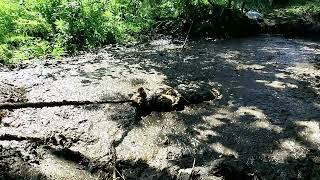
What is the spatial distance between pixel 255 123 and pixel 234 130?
43 centimetres

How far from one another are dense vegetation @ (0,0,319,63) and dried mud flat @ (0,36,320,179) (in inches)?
55.6

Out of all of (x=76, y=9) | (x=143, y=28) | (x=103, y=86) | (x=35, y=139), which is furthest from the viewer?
(x=143, y=28)

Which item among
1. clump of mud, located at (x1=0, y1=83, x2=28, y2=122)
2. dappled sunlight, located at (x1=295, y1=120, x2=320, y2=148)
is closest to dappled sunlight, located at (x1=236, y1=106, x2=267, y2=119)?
dappled sunlight, located at (x1=295, y1=120, x2=320, y2=148)

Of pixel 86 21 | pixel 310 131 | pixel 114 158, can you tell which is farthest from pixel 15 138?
pixel 86 21

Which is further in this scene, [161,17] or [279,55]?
[161,17]

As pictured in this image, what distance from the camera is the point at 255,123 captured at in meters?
5.34

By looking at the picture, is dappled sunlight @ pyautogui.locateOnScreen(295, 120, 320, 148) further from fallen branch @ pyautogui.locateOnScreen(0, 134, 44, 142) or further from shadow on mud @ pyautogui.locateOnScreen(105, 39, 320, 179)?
fallen branch @ pyautogui.locateOnScreen(0, 134, 44, 142)

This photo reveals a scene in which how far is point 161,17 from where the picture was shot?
12.7 m

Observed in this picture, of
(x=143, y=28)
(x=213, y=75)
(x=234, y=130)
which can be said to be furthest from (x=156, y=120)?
(x=143, y=28)

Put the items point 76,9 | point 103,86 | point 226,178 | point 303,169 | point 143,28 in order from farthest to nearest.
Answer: point 143,28 < point 76,9 < point 103,86 < point 303,169 < point 226,178

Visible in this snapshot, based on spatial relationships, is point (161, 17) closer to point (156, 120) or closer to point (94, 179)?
point (156, 120)

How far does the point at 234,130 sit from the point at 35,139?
2.59 meters

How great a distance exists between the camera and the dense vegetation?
9484mm

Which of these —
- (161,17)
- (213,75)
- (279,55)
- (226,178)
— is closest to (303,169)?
(226,178)
